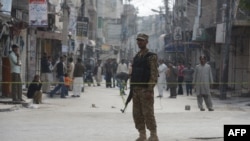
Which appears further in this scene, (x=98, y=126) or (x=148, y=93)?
(x=98, y=126)

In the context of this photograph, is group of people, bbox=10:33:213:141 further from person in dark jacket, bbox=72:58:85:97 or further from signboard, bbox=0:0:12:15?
signboard, bbox=0:0:12:15

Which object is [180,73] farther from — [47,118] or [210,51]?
[47,118]

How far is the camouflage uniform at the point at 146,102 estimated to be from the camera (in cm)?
946

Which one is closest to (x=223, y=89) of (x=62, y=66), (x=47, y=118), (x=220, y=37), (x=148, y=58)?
(x=220, y=37)

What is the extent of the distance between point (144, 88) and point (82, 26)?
26.2 m

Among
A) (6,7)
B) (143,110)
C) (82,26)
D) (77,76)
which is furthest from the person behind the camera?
(82,26)

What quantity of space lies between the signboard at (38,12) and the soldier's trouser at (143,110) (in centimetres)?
1168

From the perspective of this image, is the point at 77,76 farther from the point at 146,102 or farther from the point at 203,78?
the point at 146,102

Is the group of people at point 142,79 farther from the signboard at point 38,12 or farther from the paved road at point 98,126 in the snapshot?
the signboard at point 38,12

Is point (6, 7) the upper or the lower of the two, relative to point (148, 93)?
upper

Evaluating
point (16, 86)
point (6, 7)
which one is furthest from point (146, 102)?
point (6, 7)

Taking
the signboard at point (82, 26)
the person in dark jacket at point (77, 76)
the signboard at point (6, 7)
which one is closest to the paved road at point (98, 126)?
the signboard at point (6, 7)

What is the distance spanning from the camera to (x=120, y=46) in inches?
3844

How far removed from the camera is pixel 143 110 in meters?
9.46
